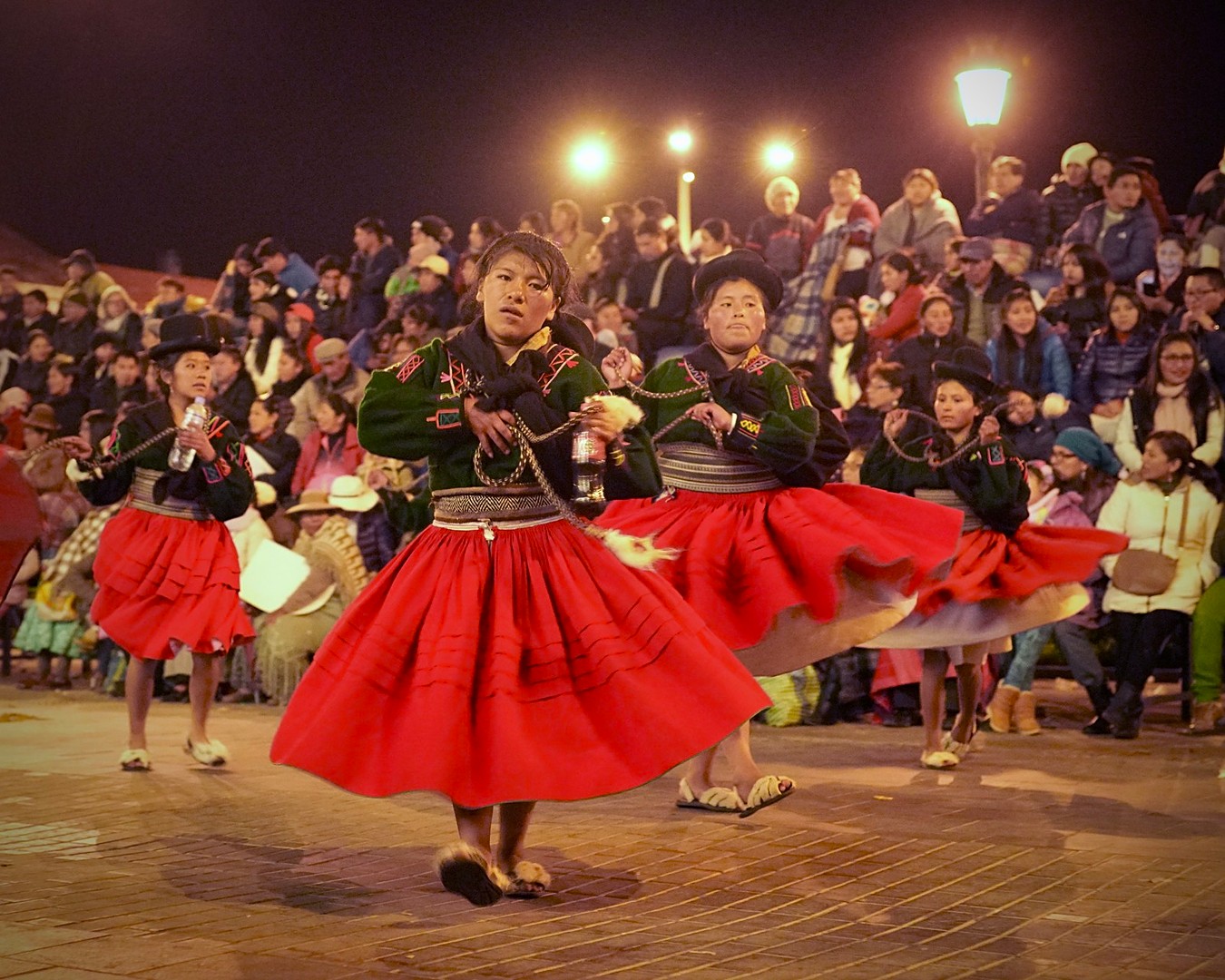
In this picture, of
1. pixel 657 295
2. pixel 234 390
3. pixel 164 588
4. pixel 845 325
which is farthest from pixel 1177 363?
pixel 234 390

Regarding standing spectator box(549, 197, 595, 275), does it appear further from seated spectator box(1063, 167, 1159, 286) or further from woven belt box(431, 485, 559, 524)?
woven belt box(431, 485, 559, 524)

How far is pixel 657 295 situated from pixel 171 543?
247 inches

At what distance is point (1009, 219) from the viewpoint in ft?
43.3

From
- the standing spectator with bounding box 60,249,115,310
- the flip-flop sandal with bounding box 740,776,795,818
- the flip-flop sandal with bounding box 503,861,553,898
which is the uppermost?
the standing spectator with bounding box 60,249,115,310

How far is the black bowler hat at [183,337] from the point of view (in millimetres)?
7977

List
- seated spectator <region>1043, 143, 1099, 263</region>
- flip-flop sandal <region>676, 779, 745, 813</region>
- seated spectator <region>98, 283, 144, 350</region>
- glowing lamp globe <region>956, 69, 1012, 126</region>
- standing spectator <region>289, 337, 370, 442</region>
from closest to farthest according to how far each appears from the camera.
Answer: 1. flip-flop sandal <region>676, 779, 745, 813</region>
2. glowing lamp globe <region>956, 69, 1012, 126</region>
3. seated spectator <region>1043, 143, 1099, 263</region>
4. standing spectator <region>289, 337, 370, 442</region>
5. seated spectator <region>98, 283, 144, 350</region>

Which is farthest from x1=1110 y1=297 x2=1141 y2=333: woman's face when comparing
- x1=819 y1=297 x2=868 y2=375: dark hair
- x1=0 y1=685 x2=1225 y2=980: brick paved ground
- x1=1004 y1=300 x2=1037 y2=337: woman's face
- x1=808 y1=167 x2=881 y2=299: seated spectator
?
x1=0 y1=685 x2=1225 y2=980: brick paved ground

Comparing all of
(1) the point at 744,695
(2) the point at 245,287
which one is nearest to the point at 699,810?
(1) the point at 744,695

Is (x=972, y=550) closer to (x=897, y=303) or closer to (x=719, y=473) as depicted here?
(x=719, y=473)

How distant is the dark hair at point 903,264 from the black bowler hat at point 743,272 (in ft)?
19.8

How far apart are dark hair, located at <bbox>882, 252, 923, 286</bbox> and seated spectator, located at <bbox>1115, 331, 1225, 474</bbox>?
2567mm

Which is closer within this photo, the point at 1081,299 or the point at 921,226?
the point at 1081,299

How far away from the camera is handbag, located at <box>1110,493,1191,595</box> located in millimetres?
9680

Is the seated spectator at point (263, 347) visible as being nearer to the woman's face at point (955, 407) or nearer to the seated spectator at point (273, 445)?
the seated spectator at point (273, 445)
